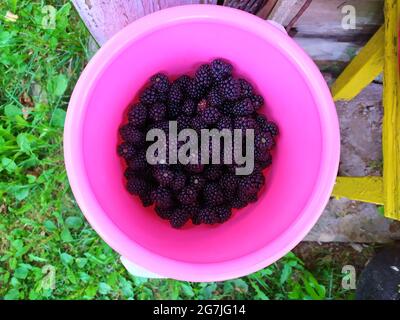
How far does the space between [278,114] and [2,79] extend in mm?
808

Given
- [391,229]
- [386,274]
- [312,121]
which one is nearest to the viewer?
[312,121]

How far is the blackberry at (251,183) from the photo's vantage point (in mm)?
997

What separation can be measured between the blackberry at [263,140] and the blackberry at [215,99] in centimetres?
10

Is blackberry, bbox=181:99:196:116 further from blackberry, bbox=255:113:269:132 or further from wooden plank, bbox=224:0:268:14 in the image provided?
wooden plank, bbox=224:0:268:14

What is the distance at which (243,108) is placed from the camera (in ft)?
3.29

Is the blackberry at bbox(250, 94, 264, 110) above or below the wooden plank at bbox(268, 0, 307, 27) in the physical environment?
below

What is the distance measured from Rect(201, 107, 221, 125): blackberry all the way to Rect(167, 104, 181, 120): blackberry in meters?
0.07

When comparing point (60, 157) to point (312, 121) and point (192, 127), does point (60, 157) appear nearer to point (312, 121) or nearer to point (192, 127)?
point (192, 127)

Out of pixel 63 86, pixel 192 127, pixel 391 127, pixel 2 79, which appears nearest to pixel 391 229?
pixel 391 127

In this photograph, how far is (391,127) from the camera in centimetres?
103

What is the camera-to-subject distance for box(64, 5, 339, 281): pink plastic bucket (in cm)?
88

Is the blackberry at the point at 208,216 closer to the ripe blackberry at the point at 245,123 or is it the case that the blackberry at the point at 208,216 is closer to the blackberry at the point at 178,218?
the blackberry at the point at 178,218

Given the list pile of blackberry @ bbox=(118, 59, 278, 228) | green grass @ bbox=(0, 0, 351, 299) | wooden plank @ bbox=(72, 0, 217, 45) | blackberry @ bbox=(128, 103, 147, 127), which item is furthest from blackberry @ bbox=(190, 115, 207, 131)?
green grass @ bbox=(0, 0, 351, 299)
